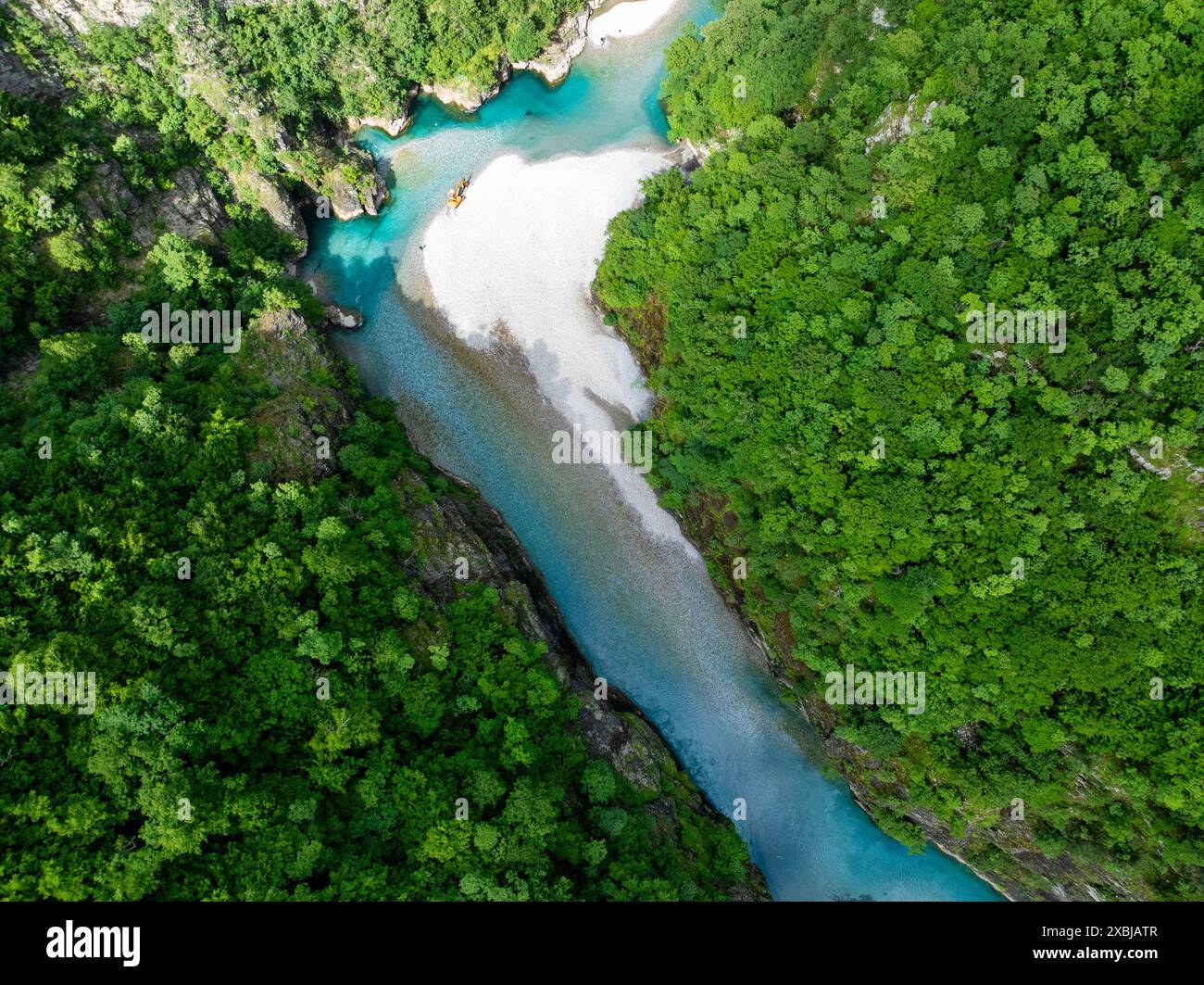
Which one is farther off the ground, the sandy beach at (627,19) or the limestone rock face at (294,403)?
the sandy beach at (627,19)

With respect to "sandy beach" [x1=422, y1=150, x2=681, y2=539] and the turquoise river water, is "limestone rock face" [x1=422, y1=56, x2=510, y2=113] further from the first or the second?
"sandy beach" [x1=422, y1=150, x2=681, y2=539]

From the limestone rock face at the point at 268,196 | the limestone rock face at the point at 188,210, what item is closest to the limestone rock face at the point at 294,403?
the limestone rock face at the point at 188,210

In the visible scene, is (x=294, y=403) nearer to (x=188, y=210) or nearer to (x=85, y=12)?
(x=188, y=210)

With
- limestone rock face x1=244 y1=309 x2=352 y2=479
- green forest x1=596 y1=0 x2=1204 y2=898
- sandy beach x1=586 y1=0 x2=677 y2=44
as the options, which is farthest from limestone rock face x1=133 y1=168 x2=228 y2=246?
green forest x1=596 y1=0 x2=1204 y2=898

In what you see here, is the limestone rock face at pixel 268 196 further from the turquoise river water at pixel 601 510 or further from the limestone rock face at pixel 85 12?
the limestone rock face at pixel 85 12

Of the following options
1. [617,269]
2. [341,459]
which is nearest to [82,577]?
[341,459]

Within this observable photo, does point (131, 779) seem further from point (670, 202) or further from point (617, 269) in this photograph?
point (670, 202)

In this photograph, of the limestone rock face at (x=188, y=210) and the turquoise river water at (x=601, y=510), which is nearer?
the turquoise river water at (x=601, y=510)
